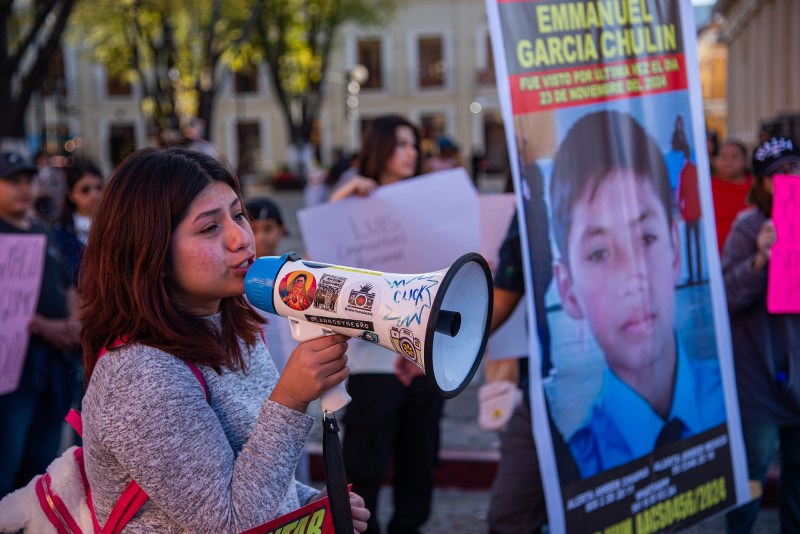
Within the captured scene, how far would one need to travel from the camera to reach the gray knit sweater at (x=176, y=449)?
1.61 meters

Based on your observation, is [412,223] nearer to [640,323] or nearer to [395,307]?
[640,323]

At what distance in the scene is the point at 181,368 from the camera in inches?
66.5

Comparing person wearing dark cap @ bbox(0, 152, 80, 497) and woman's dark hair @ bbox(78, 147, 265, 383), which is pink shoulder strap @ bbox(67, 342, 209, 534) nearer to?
woman's dark hair @ bbox(78, 147, 265, 383)

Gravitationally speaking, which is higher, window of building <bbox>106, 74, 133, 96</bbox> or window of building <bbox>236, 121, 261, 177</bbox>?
window of building <bbox>106, 74, 133, 96</bbox>

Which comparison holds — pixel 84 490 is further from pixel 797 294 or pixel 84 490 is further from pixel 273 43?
pixel 273 43

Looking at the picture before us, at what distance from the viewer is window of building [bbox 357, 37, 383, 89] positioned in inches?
1759

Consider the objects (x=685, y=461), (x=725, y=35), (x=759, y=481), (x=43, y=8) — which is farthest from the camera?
(x=725, y=35)

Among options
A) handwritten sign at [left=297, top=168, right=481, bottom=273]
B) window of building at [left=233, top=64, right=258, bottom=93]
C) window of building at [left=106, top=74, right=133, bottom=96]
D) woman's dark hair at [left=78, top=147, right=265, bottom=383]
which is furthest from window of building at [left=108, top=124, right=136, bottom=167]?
woman's dark hair at [left=78, top=147, right=265, bottom=383]

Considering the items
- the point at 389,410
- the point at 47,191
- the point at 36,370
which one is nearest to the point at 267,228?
the point at 389,410

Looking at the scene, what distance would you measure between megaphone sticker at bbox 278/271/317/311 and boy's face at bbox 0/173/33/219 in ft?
9.83

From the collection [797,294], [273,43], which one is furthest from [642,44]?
[273,43]

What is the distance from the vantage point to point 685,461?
307 centimetres

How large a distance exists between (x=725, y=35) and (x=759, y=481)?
2386 cm

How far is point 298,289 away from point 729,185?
4741 millimetres
